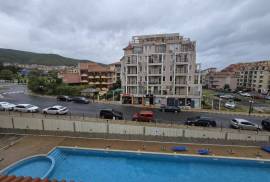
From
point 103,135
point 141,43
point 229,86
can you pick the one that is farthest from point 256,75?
point 103,135

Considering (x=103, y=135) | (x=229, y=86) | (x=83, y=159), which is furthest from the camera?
(x=229, y=86)

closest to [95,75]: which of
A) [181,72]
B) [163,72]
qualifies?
[163,72]

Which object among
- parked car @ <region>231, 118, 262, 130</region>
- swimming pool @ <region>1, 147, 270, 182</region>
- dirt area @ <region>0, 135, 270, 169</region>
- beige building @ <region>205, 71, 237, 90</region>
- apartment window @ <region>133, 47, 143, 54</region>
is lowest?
swimming pool @ <region>1, 147, 270, 182</region>

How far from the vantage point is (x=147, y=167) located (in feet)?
52.9

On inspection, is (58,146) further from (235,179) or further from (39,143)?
(235,179)

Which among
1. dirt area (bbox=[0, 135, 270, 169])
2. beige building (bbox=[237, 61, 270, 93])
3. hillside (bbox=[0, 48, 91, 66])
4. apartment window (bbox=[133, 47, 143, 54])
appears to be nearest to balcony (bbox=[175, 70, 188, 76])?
apartment window (bbox=[133, 47, 143, 54])

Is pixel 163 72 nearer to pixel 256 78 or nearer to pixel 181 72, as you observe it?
pixel 181 72

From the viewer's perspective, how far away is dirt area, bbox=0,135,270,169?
16172 mm

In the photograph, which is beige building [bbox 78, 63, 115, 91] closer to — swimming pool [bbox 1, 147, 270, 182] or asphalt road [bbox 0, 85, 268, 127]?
asphalt road [bbox 0, 85, 268, 127]

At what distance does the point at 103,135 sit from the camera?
20.2 meters

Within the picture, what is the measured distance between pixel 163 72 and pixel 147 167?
26.4 metres

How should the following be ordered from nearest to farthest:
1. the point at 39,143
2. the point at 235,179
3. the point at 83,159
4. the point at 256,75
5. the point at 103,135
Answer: the point at 235,179
the point at 83,159
the point at 39,143
the point at 103,135
the point at 256,75

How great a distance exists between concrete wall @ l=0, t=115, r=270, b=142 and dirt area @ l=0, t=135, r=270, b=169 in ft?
3.42

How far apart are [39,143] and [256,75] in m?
90.4
